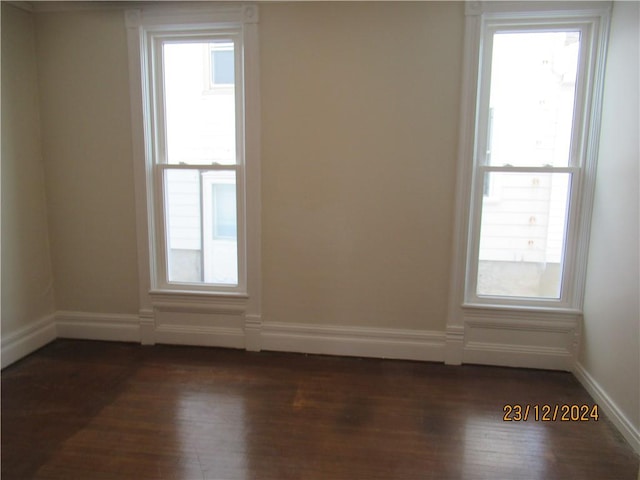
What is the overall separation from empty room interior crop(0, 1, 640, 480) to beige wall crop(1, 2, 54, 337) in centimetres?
2

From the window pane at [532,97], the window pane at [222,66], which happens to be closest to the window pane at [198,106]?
the window pane at [222,66]

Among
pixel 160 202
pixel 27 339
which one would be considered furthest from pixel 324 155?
pixel 27 339

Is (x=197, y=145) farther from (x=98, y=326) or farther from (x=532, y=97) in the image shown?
(x=532, y=97)

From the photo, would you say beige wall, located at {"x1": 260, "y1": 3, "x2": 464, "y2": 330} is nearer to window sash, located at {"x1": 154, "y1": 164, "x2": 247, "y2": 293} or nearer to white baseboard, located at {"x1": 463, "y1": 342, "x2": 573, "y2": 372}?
window sash, located at {"x1": 154, "y1": 164, "x2": 247, "y2": 293}

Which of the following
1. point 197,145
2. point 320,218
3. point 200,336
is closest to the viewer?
point 320,218

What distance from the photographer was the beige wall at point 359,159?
2.68 m

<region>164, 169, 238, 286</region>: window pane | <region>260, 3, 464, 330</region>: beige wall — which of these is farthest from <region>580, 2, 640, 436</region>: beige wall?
<region>164, 169, 238, 286</region>: window pane

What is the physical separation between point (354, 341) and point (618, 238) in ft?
5.93

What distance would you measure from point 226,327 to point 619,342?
8.55 feet

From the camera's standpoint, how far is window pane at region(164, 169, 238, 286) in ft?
9.96

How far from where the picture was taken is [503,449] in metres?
2.03

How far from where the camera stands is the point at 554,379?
2.70m

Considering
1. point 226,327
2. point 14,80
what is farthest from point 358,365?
point 14,80

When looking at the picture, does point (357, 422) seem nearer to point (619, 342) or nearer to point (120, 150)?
point (619, 342)
